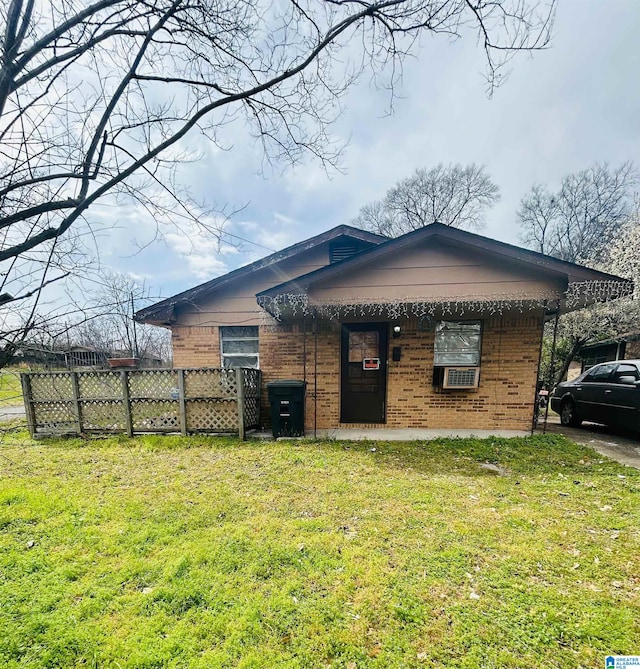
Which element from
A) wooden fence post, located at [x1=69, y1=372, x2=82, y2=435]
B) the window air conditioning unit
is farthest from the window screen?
wooden fence post, located at [x1=69, y1=372, x2=82, y2=435]

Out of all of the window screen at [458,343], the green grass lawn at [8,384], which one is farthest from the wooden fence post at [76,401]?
the window screen at [458,343]

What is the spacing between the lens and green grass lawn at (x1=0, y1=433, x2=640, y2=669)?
176 centimetres

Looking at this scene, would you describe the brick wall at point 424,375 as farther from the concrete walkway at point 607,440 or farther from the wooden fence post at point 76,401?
the wooden fence post at point 76,401

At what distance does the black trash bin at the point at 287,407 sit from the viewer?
5965mm

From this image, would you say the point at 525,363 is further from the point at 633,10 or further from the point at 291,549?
the point at 291,549

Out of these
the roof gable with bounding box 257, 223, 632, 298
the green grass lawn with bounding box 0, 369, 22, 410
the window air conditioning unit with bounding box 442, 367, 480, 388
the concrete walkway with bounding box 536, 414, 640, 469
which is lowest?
the concrete walkway with bounding box 536, 414, 640, 469

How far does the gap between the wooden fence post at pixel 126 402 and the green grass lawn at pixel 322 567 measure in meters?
1.81

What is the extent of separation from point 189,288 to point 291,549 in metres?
5.85

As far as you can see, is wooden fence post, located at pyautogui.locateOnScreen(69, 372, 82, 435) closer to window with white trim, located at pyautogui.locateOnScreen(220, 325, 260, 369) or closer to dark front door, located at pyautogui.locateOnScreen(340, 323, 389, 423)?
window with white trim, located at pyautogui.locateOnScreen(220, 325, 260, 369)

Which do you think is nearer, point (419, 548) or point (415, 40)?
point (419, 548)

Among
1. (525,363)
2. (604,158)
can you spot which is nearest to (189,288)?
(525,363)

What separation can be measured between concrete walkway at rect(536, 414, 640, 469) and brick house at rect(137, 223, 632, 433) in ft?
3.70

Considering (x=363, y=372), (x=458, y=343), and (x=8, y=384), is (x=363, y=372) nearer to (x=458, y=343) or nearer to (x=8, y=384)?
(x=458, y=343)

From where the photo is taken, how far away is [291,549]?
262 centimetres
